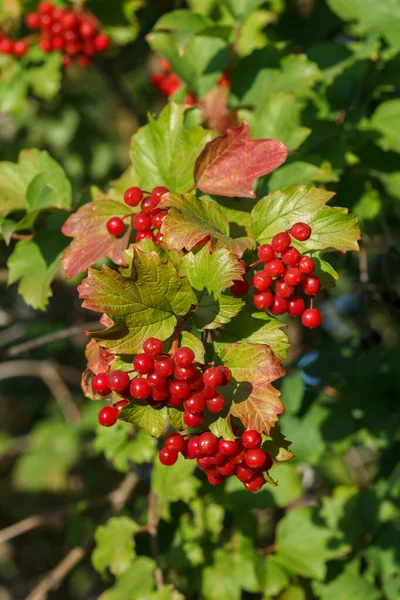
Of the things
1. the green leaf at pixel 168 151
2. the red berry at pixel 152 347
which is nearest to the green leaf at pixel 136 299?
the red berry at pixel 152 347

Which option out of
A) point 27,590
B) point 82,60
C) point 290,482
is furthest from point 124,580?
point 27,590

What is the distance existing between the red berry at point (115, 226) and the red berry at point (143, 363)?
411 millimetres

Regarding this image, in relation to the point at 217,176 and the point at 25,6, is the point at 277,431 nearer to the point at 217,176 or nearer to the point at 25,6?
the point at 217,176

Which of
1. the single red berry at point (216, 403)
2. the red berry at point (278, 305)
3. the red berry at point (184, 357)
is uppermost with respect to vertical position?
the red berry at point (184, 357)

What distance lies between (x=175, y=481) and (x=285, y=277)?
986mm

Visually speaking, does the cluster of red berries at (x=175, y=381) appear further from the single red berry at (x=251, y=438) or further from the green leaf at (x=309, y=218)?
the green leaf at (x=309, y=218)

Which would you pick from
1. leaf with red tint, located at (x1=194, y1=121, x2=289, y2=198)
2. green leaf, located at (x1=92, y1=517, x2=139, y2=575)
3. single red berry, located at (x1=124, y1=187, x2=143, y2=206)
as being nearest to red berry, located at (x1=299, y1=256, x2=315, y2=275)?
leaf with red tint, located at (x1=194, y1=121, x2=289, y2=198)

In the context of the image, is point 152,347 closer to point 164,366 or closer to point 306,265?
point 164,366

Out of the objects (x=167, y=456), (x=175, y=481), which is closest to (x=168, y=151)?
(x=167, y=456)

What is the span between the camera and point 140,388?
1187 millimetres

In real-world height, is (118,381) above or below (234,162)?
below

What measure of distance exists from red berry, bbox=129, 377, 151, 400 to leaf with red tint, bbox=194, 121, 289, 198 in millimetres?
490

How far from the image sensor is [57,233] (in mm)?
1819

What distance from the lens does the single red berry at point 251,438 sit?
121 centimetres
